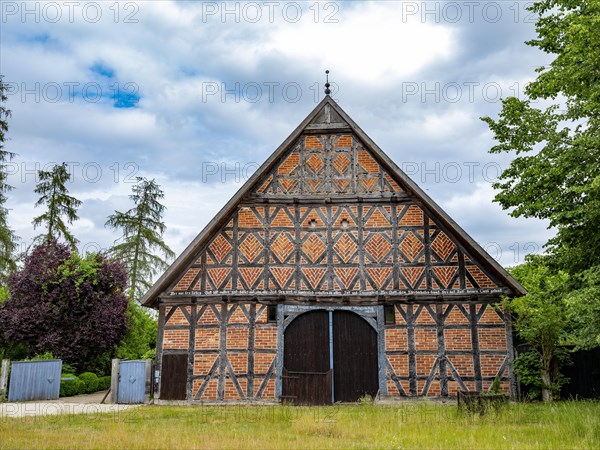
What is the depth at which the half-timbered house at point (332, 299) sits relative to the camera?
12.8 meters

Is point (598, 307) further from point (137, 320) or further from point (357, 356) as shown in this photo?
point (137, 320)

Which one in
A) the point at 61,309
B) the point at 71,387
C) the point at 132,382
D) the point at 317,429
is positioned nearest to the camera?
the point at 317,429

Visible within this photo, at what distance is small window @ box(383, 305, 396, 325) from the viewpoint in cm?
1311

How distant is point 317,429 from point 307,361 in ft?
16.7

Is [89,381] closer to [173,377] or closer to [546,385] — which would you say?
[173,377]

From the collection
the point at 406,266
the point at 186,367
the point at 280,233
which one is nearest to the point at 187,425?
the point at 186,367

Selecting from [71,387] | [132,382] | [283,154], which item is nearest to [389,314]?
[283,154]

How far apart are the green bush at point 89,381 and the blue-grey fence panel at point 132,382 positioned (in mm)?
4956

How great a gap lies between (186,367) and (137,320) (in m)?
10.9

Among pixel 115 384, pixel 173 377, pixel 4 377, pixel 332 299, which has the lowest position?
pixel 115 384

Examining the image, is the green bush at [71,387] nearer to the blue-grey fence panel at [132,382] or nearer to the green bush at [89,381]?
the green bush at [89,381]

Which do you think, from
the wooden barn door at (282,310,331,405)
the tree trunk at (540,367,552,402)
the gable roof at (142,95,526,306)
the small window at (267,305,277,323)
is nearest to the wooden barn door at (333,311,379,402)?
the wooden barn door at (282,310,331,405)

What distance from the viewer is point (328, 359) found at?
13.1m

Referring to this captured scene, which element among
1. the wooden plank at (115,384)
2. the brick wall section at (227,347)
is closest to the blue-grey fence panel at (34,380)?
the wooden plank at (115,384)
